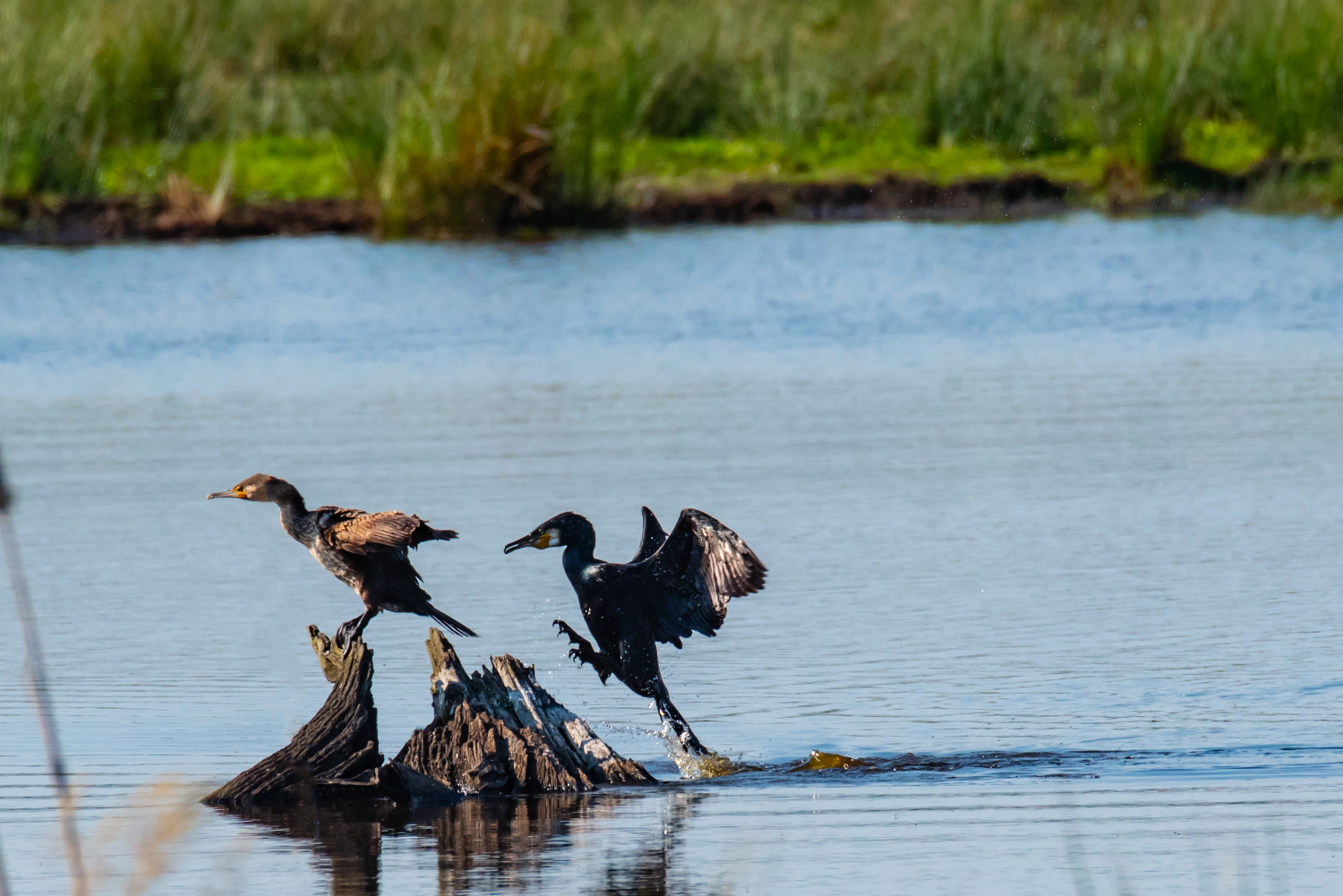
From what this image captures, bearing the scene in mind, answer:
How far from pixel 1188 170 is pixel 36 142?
1272 centimetres

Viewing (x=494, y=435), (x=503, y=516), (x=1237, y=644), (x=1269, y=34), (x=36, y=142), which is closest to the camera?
(x=1237, y=644)

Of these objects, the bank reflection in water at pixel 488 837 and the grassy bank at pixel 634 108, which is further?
the grassy bank at pixel 634 108

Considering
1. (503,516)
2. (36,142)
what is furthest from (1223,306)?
(36,142)

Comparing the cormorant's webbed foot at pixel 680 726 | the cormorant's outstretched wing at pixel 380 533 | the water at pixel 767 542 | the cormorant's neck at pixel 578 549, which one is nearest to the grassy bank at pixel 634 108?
the water at pixel 767 542

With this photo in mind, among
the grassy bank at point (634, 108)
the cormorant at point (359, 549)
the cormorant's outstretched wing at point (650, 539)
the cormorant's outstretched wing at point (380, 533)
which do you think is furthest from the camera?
the grassy bank at point (634, 108)

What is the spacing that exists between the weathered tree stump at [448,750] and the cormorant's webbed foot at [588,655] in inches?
9.4

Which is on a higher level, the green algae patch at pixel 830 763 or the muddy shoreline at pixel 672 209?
the muddy shoreline at pixel 672 209

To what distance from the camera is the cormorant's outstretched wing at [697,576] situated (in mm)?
7816

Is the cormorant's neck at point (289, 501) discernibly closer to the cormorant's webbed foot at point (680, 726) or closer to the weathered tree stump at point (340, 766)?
the weathered tree stump at point (340, 766)

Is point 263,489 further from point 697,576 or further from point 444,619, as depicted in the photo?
point 697,576

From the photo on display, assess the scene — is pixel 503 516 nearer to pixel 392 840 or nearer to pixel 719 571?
pixel 719 571

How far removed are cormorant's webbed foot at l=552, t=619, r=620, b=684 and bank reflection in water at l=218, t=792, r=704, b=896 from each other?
60 centimetres

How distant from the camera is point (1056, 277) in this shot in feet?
65.5

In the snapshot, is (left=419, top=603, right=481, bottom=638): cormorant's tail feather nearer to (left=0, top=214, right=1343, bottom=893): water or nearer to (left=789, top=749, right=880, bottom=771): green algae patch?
(left=0, top=214, right=1343, bottom=893): water
